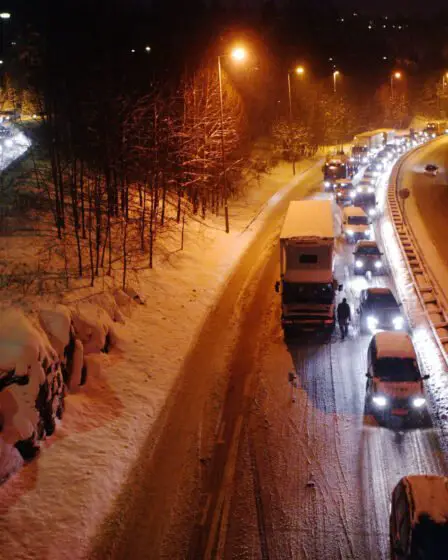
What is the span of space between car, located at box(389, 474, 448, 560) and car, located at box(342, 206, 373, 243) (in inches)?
967

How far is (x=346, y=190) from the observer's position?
45.6 metres

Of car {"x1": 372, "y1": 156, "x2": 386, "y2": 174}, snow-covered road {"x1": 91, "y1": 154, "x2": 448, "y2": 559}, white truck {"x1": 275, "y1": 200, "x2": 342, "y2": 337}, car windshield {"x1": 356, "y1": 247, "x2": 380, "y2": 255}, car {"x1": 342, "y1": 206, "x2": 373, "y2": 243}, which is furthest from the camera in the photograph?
car {"x1": 372, "y1": 156, "x2": 386, "y2": 174}

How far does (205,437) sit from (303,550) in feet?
14.6

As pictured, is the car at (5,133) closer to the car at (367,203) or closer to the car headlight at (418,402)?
the car at (367,203)

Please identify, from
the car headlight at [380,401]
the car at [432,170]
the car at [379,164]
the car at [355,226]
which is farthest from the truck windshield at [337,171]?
the car headlight at [380,401]

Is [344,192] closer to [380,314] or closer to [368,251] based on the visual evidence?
[368,251]

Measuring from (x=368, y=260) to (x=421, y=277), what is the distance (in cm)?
270

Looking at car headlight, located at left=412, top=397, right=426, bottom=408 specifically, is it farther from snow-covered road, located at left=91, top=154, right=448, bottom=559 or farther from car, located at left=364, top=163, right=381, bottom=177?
car, located at left=364, top=163, right=381, bottom=177

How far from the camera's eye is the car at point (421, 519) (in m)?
8.49

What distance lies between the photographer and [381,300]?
21.1 m

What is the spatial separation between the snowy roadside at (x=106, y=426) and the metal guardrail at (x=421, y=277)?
8802mm

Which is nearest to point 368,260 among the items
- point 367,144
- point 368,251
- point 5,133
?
point 368,251

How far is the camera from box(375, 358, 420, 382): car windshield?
15.4m

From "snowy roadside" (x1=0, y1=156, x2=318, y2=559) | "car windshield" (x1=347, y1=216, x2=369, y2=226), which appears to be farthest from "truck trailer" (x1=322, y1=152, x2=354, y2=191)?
"snowy roadside" (x1=0, y1=156, x2=318, y2=559)
